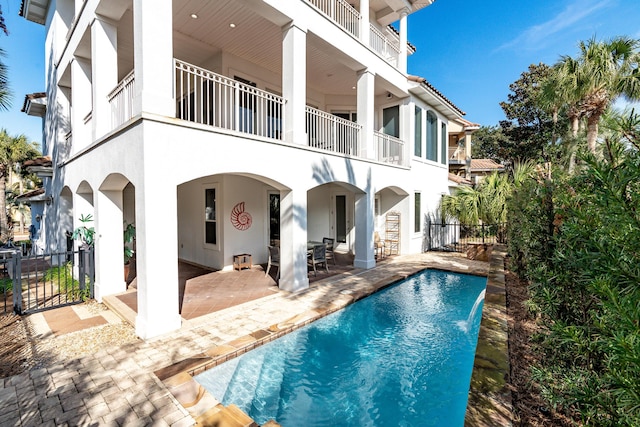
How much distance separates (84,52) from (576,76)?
16.6m

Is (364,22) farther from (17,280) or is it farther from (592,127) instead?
(17,280)

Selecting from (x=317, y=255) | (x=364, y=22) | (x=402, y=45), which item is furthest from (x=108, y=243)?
(x=402, y=45)

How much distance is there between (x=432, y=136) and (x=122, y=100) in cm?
1470

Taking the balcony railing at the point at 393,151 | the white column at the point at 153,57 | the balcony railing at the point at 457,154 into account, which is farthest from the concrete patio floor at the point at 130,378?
the balcony railing at the point at 457,154

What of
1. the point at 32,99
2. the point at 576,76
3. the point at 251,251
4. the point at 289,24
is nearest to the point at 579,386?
the point at 289,24

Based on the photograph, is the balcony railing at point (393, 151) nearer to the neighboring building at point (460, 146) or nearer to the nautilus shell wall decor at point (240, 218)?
the nautilus shell wall decor at point (240, 218)

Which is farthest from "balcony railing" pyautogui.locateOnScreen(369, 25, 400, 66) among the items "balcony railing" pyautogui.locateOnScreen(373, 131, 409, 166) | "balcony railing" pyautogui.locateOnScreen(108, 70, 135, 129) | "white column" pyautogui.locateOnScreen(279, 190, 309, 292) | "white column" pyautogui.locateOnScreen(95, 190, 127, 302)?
"white column" pyautogui.locateOnScreen(95, 190, 127, 302)

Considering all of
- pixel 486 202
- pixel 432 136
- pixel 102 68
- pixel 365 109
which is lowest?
pixel 486 202

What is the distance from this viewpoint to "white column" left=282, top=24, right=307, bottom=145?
8344mm

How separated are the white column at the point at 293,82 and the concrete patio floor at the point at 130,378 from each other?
15.8ft

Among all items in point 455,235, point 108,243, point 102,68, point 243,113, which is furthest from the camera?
point 455,235

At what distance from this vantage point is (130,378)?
4.42 meters

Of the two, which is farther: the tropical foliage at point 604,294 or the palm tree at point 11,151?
the palm tree at point 11,151

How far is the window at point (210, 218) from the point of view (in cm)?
1114
